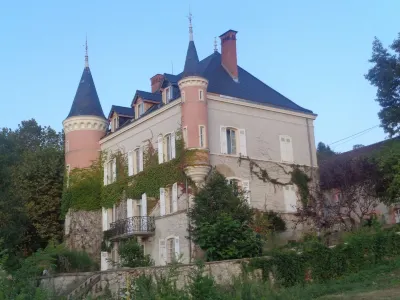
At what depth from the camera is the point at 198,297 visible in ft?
34.2

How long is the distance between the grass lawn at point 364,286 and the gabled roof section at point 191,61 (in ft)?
47.8

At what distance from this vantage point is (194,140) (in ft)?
106

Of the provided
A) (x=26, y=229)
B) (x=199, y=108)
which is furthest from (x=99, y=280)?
(x=26, y=229)

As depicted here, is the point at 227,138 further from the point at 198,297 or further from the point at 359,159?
the point at 198,297

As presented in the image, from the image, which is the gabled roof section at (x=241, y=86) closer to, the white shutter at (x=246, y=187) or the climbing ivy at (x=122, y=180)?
the climbing ivy at (x=122, y=180)

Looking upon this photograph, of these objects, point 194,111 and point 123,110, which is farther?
point 123,110

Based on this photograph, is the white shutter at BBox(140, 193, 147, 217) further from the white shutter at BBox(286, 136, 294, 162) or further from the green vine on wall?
the white shutter at BBox(286, 136, 294, 162)

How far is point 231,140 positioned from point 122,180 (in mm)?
7727

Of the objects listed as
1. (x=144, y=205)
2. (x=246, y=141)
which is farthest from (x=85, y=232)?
(x=246, y=141)

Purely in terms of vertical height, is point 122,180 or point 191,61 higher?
point 191,61

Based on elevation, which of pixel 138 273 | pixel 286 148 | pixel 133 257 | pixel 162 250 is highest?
pixel 286 148

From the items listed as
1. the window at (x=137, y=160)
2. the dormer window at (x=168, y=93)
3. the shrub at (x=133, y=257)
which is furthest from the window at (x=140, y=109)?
the shrub at (x=133, y=257)

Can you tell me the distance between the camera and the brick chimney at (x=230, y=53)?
37.8 meters

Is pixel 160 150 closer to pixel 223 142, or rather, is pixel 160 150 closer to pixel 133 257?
pixel 223 142
